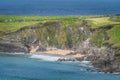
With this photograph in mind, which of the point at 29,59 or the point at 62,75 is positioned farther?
the point at 29,59

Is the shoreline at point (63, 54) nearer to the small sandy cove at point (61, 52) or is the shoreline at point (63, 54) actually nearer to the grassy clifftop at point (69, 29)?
the small sandy cove at point (61, 52)

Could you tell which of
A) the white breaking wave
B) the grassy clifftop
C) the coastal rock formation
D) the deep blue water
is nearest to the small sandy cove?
the white breaking wave

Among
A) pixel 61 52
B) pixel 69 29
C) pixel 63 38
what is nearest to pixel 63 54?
pixel 61 52

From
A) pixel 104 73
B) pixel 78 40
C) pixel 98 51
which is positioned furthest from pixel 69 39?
pixel 104 73

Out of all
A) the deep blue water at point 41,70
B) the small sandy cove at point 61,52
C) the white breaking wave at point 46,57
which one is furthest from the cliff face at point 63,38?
the white breaking wave at point 46,57

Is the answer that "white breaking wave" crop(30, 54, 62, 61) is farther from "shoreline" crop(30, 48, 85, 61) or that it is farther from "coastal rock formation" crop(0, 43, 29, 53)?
"coastal rock formation" crop(0, 43, 29, 53)

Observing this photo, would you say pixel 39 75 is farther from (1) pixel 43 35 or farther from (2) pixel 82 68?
(1) pixel 43 35
